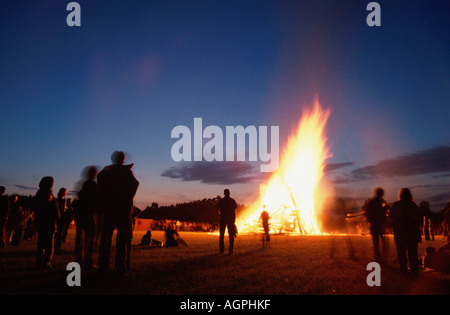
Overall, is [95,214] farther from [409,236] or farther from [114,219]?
[409,236]

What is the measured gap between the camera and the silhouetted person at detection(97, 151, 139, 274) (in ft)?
21.6

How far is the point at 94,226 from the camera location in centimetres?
769

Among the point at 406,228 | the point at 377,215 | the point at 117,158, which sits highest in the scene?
the point at 117,158

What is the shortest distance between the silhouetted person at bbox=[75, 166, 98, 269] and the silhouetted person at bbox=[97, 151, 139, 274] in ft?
3.67

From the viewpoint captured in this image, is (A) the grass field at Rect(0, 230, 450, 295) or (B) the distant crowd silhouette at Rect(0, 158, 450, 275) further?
(B) the distant crowd silhouette at Rect(0, 158, 450, 275)

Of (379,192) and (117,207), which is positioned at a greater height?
(379,192)

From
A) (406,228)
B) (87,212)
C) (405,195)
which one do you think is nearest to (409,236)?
(406,228)

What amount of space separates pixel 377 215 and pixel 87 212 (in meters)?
8.69

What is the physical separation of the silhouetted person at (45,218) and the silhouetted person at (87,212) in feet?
2.10

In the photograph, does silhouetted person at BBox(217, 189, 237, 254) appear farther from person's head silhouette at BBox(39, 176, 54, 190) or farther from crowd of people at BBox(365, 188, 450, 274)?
person's head silhouette at BBox(39, 176, 54, 190)

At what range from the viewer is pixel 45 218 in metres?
7.73

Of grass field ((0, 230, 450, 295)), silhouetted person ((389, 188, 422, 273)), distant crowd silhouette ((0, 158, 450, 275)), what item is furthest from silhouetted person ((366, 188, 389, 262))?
silhouetted person ((389, 188, 422, 273))
